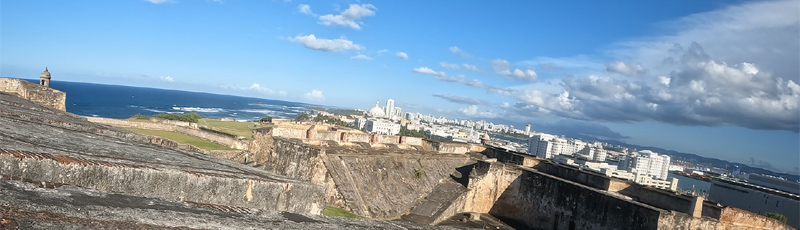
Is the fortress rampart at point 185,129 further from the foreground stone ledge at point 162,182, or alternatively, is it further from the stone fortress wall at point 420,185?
the foreground stone ledge at point 162,182

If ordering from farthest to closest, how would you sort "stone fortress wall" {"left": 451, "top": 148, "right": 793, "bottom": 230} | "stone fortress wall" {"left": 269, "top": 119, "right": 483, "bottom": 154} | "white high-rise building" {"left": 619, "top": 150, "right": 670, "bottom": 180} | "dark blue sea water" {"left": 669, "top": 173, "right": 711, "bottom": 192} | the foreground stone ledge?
1. "white high-rise building" {"left": 619, "top": 150, "right": 670, "bottom": 180}
2. "dark blue sea water" {"left": 669, "top": 173, "right": 711, "bottom": 192}
3. "stone fortress wall" {"left": 269, "top": 119, "right": 483, "bottom": 154}
4. "stone fortress wall" {"left": 451, "top": 148, "right": 793, "bottom": 230}
5. the foreground stone ledge

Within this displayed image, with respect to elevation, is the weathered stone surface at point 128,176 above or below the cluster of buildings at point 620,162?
above

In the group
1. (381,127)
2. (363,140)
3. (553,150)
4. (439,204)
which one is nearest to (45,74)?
(363,140)

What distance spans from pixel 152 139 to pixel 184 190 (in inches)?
298

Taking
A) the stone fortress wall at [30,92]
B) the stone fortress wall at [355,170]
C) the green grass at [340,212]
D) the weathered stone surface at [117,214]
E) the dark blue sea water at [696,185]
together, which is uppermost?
the weathered stone surface at [117,214]

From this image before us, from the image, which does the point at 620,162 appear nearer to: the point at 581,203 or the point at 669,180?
the point at 669,180

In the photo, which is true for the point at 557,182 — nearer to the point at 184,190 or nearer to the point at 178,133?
the point at 184,190

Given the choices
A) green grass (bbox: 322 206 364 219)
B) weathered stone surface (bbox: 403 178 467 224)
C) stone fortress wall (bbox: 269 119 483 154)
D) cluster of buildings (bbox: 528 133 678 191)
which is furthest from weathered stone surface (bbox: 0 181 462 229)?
cluster of buildings (bbox: 528 133 678 191)

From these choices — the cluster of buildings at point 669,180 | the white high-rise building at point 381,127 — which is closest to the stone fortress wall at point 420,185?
the cluster of buildings at point 669,180

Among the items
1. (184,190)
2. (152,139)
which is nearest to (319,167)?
(152,139)

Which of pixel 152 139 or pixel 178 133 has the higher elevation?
pixel 152 139

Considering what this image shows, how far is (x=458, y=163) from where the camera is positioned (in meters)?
24.4

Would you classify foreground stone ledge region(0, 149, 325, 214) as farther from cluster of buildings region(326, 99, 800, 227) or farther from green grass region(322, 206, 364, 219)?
cluster of buildings region(326, 99, 800, 227)

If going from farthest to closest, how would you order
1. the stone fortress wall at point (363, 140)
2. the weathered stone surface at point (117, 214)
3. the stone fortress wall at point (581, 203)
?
1. the stone fortress wall at point (363, 140)
2. the stone fortress wall at point (581, 203)
3. the weathered stone surface at point (117, 214)
